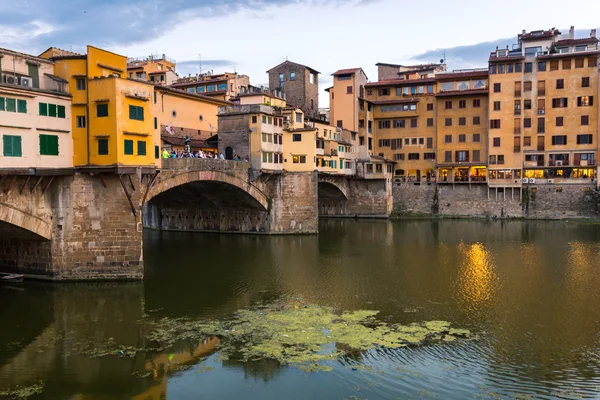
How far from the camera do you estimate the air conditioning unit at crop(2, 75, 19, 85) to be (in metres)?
28.8

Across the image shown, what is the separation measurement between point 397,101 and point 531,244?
36.4 metres

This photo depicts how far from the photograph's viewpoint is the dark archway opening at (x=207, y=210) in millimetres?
54781

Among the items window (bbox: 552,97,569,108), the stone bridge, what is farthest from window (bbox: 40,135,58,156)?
window (bbox: 552,97,569,108)

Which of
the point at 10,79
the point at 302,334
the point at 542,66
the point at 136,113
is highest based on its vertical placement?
the point at 542,66

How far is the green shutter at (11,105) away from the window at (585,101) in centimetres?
6908

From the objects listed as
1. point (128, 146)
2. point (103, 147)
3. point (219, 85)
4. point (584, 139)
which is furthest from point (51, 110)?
point (584, 139)

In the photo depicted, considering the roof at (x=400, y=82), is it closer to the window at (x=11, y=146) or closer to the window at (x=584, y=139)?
the window at (x=584, y=139)

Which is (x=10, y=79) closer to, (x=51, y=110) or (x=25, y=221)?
(x=51, y=110)

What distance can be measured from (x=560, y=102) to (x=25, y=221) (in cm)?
6834

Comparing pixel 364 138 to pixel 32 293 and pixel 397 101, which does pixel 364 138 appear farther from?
pixel 32 293

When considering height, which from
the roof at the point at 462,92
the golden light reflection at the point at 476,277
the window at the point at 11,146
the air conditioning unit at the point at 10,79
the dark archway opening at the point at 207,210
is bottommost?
the golden light reflection at the point at 476,277

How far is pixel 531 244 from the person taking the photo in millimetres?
51500

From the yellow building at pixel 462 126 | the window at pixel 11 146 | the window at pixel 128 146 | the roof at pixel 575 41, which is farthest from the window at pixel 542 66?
the window at pixel 11 146

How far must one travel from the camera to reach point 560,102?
72.4 meters
